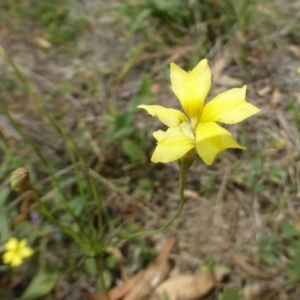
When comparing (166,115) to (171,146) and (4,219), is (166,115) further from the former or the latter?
(4,219)

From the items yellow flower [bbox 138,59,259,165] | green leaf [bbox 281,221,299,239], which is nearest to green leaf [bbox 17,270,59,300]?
green leaf [bbox 281,221,299,239]

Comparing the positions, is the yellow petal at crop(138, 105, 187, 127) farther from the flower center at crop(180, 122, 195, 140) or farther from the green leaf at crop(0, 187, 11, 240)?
the green leaf at crop(0, 187, 11, 240)

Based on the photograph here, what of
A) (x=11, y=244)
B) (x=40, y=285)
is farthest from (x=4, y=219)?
(x=40, y=285)

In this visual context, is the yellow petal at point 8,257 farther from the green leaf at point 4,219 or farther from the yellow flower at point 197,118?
the yellow flower at point 197,118

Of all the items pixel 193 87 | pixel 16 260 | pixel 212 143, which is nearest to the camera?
pixel 212 143

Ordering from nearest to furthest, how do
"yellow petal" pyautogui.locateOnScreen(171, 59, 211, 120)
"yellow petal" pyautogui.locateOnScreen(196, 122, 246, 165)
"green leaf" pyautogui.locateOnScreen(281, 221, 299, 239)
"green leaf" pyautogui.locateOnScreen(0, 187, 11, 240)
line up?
"yellow petal" pyautogui.locateOnScreen(196, 122, 246, 165)
"yellow petal" pyautogui.locateOnScreen(171, 59, 211, 120)
"green leaf" pyautogui.locateOnScreen(281, 221, 299, 239)
"green leaf" pyautogui.locateOnScreen(0, 187, 11, 240)

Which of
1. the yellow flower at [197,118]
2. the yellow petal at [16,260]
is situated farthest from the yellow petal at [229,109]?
the yellow petal at [16,260]
